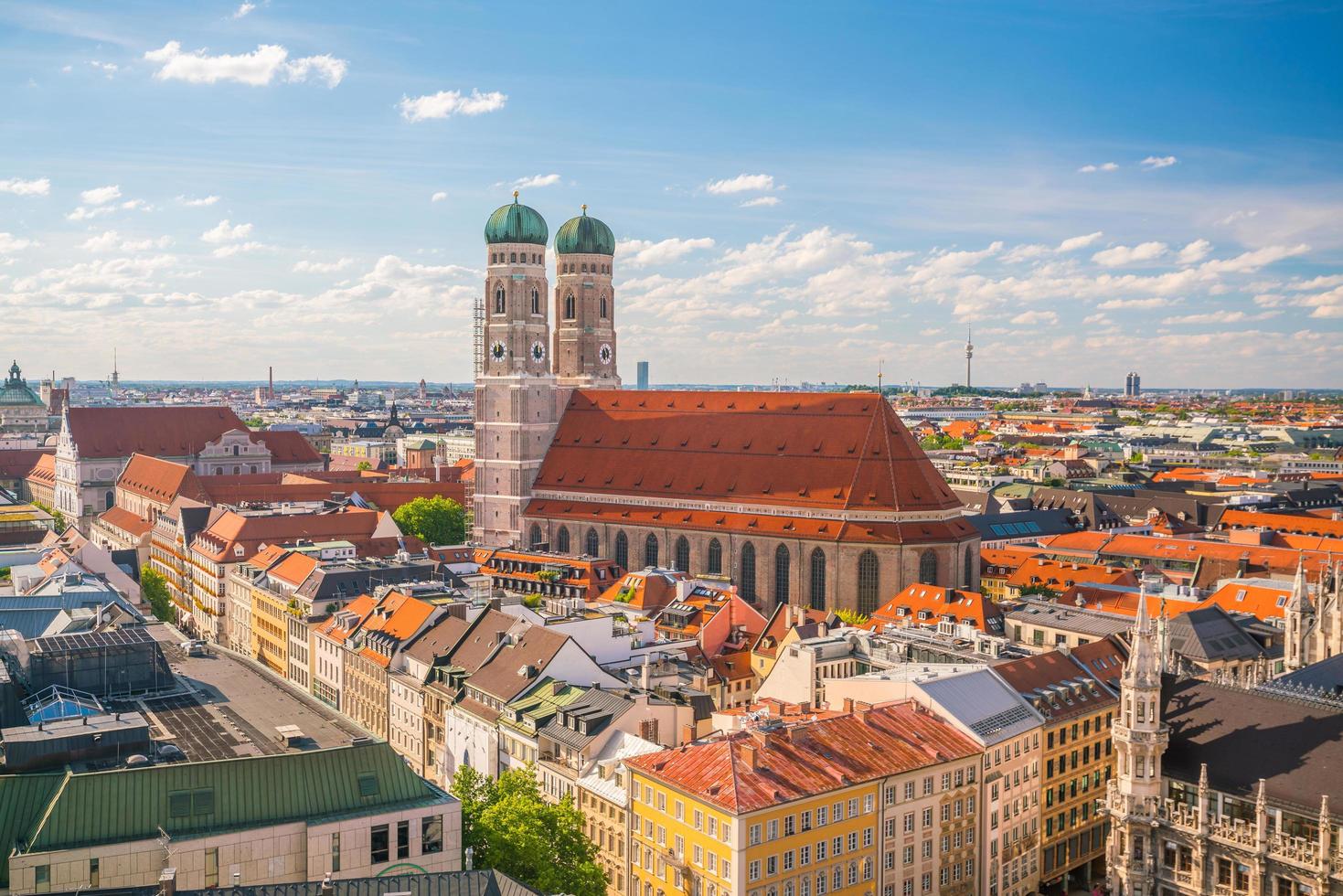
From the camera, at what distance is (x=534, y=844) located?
5256 cm

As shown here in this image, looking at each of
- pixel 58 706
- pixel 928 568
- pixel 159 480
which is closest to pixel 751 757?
pixel 58 706

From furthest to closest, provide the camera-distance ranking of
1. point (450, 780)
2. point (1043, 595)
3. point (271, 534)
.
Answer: point (271, 534)
point (1043, 595)
point (450, 780)

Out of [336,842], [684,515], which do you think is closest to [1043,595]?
[684,515]

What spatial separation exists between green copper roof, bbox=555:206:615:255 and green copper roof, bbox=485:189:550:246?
7.42 metres

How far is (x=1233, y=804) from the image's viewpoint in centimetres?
5028

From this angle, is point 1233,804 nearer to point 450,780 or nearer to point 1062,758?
point 1062,758

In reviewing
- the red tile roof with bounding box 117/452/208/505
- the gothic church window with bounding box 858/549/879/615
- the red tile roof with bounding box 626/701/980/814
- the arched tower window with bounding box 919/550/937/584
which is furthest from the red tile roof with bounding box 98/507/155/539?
the red tile roof with bounding box 626/701/980/814

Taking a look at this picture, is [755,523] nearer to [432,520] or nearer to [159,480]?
[432,520]

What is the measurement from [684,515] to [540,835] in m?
75.1

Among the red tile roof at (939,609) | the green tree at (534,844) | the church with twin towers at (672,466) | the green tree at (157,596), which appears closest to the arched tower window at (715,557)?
the church with twin towers at (672,466)

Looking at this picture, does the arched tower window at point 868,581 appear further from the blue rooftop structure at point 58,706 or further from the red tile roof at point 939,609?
the blue rooftop structure at point 58,706

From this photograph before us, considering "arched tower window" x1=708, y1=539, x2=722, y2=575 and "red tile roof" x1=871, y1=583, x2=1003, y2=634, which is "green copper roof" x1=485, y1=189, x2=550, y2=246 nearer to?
"arched tower window" x1=708, y1=539, x2=722, y2=575

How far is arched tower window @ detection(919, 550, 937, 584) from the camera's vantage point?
4540 inches

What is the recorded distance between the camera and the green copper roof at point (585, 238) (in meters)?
149
